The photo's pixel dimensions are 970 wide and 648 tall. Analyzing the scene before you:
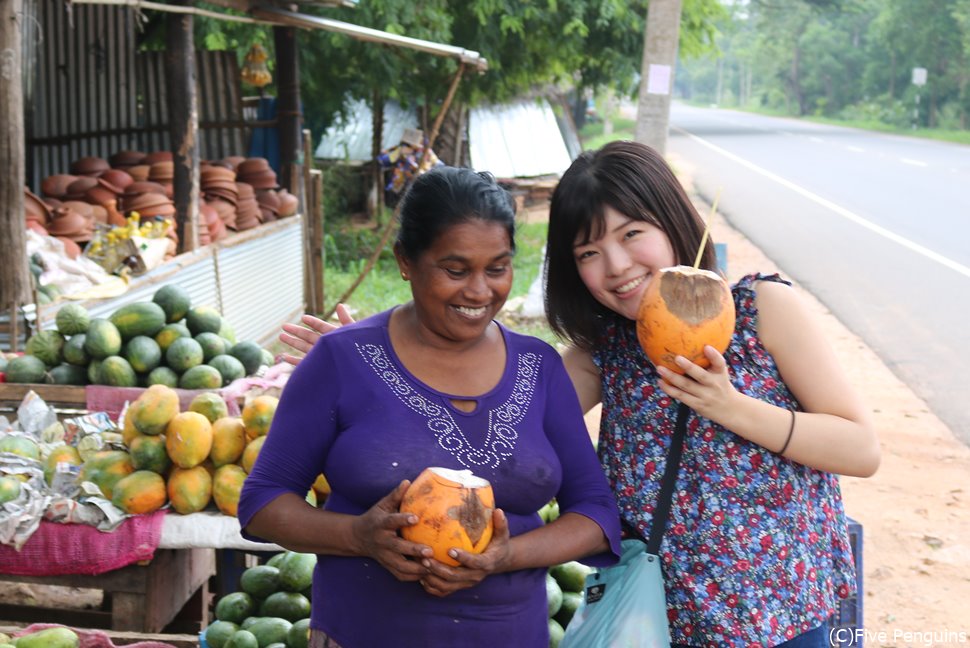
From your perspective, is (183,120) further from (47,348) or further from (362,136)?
(362,136)

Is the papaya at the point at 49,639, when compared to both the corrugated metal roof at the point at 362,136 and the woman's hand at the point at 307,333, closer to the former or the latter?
the woman's hand at the point at 307,333

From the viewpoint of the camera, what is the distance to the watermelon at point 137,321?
15.5 feet

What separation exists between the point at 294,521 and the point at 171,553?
1.95m

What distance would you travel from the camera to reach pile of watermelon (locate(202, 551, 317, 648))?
9.50 ft

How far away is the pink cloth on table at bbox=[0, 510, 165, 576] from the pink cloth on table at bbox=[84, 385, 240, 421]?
3.10 feet

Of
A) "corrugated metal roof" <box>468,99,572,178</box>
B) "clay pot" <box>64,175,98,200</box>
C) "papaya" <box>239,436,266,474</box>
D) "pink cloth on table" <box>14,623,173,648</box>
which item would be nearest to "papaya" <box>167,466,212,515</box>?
"papaya" <box>239,436,266,474</box>

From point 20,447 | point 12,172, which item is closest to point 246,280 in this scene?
point 12,172

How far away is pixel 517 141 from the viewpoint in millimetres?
20766

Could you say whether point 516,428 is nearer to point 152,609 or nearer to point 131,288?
point 152,609

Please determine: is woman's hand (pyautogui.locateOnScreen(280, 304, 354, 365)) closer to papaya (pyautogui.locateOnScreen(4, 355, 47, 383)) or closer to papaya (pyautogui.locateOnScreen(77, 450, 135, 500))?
papaya (pyautogui.locateOnScreen(77, 450, 135, 500))

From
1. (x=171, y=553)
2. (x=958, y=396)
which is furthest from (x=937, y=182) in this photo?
(x=171, y=553)

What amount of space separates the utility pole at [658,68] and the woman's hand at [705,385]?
6.95 metres

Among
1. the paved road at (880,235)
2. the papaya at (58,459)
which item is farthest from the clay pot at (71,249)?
the paved road at (880,235)

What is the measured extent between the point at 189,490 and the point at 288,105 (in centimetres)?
707
